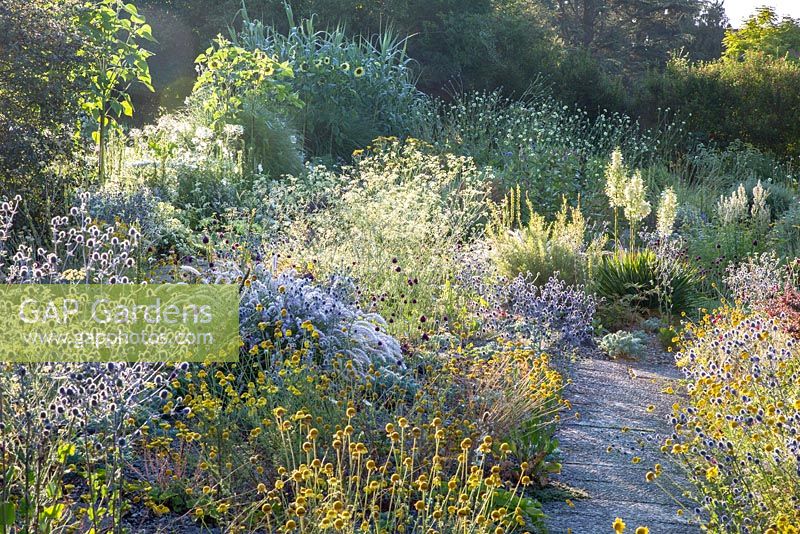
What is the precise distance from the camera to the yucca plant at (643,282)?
7.88 m

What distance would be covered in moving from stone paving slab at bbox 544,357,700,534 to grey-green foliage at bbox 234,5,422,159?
7413mm

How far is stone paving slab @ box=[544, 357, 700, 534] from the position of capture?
3.55 m

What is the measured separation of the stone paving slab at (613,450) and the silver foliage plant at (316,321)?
1.01 meters

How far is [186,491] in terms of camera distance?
3.13 meters

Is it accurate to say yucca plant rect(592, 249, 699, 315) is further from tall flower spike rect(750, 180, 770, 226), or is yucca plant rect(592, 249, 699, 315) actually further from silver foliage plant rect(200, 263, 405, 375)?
silver foliage plant rect(200, 263, 405, 375)

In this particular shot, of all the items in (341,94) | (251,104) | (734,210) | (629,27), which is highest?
(629,27)

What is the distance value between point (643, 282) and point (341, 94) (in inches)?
265

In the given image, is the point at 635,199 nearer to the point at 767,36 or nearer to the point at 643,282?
the point at 643,282

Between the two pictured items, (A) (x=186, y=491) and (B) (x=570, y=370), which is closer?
(A) (x=186, y=491)

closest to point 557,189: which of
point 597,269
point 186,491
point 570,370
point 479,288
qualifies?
point 597,269

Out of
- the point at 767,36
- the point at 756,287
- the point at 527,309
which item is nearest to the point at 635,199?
the point at 756,287

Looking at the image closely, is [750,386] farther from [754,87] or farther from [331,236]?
[754,87]

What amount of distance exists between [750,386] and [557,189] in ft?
23.0

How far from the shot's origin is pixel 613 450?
431 cm
